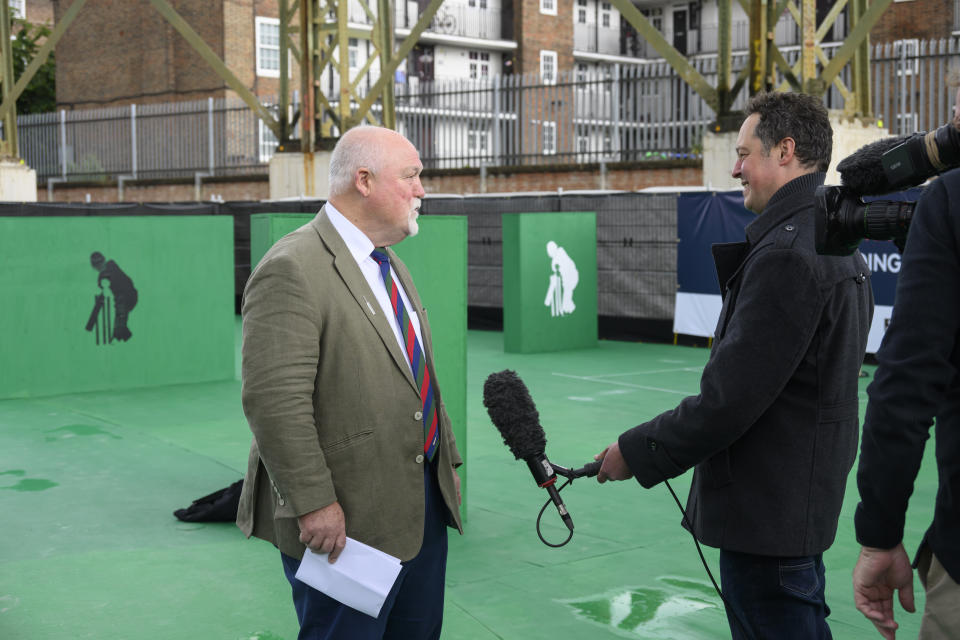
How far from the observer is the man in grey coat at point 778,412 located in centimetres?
280

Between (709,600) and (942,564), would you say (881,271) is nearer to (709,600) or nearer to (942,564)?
(709,600)

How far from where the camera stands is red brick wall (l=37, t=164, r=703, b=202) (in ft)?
70.5

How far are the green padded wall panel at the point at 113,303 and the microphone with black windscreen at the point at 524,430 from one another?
8.61 meters

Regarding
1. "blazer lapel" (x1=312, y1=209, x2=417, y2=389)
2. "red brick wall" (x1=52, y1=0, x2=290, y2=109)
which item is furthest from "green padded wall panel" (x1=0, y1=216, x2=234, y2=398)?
"red brick wall" (x1=52, y1=0, x2=290, y2=109)

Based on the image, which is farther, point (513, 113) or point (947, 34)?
point (947, 34)

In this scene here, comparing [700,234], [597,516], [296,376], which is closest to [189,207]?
[700,234]

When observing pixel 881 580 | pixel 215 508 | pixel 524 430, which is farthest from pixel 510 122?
pixel 881 580

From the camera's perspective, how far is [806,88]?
44.3 ft

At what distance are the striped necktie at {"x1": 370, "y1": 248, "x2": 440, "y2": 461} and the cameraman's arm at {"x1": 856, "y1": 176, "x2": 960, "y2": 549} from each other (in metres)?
1.33

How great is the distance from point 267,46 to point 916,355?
3765 centimetres

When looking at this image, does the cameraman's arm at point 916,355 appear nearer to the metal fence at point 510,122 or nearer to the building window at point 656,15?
the metal fence at point 510,122

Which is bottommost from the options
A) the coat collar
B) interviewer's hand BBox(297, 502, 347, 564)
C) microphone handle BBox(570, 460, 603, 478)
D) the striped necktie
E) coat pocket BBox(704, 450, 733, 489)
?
interviewer's hand BBox(297, 502, 347, 564)

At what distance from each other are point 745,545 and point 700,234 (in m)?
11.9

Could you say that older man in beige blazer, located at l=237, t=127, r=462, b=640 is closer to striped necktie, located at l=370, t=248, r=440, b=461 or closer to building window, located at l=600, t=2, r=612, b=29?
striped necktie, located at l=370, t=248, r=440, b=461
